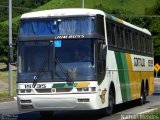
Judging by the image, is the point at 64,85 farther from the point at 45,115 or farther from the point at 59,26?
the point at 45,115

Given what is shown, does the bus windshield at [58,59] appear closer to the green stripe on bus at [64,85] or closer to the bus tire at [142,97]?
the green stripe on bus at [64,85]

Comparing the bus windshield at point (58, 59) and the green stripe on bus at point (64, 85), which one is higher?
the bus windshield at point (58, 59)

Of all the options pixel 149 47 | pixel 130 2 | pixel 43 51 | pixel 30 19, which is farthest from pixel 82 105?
pixel 130 2

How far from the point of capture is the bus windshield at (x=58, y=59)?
53.3ft

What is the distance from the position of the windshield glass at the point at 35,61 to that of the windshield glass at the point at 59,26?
0.43 metres

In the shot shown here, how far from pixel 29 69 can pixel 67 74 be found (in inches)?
46.8

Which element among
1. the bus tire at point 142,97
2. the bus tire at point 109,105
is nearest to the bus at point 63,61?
the bus tire at point 109,105

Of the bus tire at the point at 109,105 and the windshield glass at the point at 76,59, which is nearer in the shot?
the windshield glass at the point at 76,59

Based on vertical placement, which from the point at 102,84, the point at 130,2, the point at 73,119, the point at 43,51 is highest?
the point at 130,2

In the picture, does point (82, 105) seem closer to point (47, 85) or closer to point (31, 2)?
point (47, 85)

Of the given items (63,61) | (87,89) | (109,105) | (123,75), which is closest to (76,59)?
(63,61)

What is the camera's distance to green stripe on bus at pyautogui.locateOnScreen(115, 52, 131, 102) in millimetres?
20000

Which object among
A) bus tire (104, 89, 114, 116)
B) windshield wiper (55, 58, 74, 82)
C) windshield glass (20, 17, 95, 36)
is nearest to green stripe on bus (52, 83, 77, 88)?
windshield wiper (55, 58, 74, 82)

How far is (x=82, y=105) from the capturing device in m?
16.1
